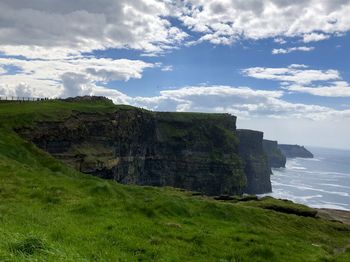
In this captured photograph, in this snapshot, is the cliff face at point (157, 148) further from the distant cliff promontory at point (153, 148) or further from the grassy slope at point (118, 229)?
the grassy slope at point (118, 229)

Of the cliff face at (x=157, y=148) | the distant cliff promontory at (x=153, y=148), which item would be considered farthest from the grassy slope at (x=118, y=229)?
the cliff face at (x=157, y=148)

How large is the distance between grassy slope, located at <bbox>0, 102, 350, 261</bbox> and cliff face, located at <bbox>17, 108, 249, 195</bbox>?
68.7 metres

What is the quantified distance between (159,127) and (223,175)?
34447mm

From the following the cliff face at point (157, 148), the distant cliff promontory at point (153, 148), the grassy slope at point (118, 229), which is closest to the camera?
the grassy slope at point (118, 229)

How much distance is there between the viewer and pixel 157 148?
571ft

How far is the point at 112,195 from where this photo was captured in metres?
35.9

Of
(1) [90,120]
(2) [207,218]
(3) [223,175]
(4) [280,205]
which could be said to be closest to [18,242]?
(2) [207,218]

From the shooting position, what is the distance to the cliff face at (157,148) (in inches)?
4368

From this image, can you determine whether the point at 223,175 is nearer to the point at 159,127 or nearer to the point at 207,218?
the point at 159,127

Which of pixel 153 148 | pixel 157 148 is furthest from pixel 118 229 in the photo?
pixel 157 148

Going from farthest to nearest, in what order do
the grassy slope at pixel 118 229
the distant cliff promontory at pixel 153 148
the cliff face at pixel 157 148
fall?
the cliff face at pixel 157 148, the distant cliff promontory at pixel 153 148, the grassy slope at pixel 118 229

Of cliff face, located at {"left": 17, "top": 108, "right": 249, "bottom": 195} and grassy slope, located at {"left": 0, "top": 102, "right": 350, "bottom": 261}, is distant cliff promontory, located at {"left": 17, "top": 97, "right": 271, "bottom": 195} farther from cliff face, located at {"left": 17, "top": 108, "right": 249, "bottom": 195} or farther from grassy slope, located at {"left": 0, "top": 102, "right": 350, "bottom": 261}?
grassy slope, located at {"left": 0, "top": 102, "right": 350, "bottom": 261}

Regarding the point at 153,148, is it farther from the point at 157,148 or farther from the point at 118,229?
the point at 118,229

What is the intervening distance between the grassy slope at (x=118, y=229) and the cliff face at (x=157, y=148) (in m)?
68.7
